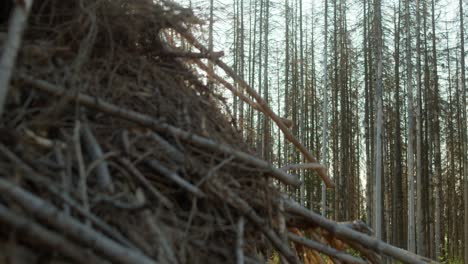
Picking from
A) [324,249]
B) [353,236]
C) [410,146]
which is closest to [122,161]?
[324,249]

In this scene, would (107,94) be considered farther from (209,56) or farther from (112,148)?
(209,56)

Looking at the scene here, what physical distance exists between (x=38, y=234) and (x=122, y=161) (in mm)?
489

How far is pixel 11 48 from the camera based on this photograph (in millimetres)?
1463

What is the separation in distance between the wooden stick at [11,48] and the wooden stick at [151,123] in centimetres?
11

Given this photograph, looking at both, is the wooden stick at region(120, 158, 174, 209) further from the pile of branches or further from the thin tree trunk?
the thin tree trunk

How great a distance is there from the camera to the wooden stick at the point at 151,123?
1.60 meters

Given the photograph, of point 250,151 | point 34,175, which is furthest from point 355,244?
point 34,175

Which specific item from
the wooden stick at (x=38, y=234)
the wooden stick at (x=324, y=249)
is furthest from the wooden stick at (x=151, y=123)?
the wooden stick at (x=38, y=234)

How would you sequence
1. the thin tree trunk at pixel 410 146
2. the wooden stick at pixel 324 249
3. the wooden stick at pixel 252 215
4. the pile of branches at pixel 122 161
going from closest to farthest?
the pile of branches at pixel 122 161, the wooden stick at pixel 252 215, the wooden stick at pixel 324 249, the thin tree trunk at pixel 410 146

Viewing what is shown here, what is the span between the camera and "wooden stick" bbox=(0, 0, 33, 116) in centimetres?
139

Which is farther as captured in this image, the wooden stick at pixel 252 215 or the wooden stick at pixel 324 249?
the wooden stick at pixel 324 249

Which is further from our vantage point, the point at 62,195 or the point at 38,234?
the point at 62,195

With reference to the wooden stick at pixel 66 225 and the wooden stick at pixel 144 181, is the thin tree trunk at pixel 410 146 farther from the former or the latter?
the wooden stick at pixel 66 225

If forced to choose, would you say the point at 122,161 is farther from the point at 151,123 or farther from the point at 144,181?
the point at 151,123
